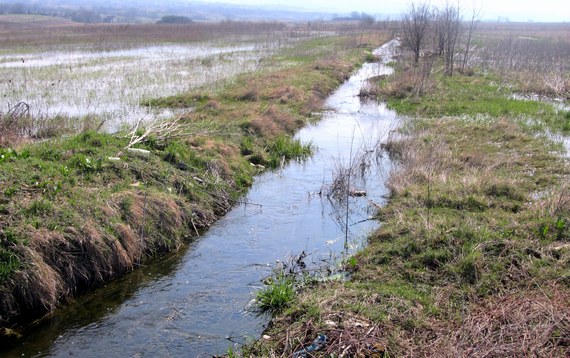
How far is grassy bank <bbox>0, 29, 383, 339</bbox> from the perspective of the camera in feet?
24.2

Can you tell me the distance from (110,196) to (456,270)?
239 inches

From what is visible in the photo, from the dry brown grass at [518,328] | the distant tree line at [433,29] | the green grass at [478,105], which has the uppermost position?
the distant tree line at [433,29]

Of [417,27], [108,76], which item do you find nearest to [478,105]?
[417,27]

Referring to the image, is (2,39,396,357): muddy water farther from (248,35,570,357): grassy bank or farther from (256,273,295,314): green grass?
(248,35,570,357): grassy bank

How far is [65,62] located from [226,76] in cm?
1156

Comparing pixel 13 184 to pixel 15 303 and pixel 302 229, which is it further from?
pixel 302 229

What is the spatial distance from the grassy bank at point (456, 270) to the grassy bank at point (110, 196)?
3139mm

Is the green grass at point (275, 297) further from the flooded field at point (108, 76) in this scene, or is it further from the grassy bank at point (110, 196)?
the flooded field at point (108, 76)

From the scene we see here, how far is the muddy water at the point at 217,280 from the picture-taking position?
6.71 metres

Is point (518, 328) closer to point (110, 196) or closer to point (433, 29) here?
point (110, 196)

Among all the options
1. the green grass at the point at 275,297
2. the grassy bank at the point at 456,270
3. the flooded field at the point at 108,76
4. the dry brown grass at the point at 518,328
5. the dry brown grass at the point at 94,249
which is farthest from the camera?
the flooded field at the point at 108,76

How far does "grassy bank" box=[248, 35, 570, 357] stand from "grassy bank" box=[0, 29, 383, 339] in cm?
314

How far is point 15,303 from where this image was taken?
709 centimetres

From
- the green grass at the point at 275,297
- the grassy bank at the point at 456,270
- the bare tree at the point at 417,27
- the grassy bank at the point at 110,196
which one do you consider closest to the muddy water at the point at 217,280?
the green grass at the point at 275,297
